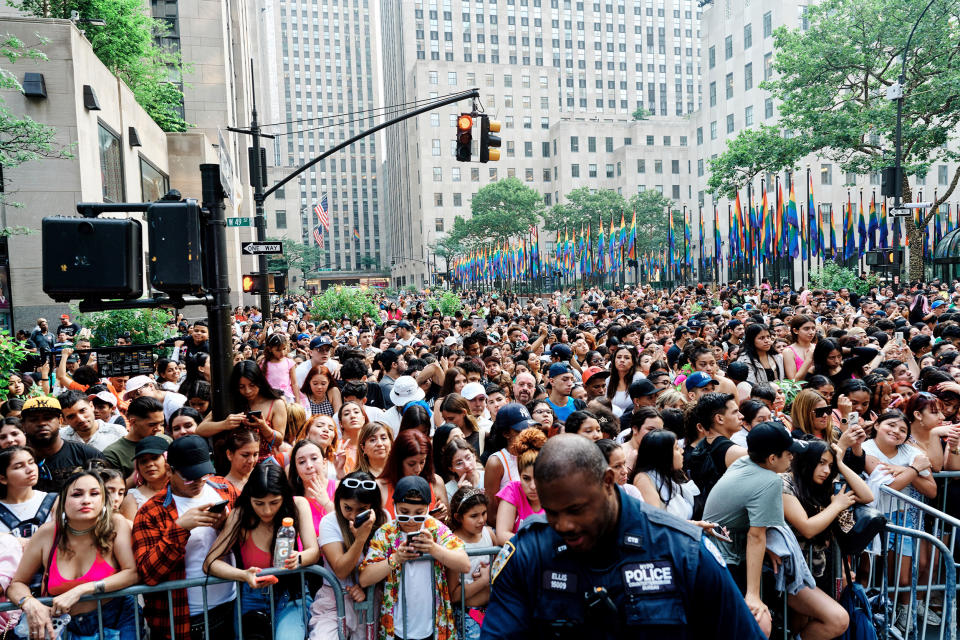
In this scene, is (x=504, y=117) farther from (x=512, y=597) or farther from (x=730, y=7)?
(x=512, y=597)

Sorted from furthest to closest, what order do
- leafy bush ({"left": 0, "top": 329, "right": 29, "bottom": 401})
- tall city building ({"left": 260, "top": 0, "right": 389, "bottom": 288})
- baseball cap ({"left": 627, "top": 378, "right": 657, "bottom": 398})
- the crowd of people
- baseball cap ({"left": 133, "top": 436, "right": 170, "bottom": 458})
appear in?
tall city building ({"left": 260, "top": 0, "right": 389, "bottom": 288}) → leafy bush ({"left": 0, "top": 329, "right": 29, "bottom": 401}) → baseball cap ({"left": 627, "top": 378, "right": 657, "bottom": 398}) → baseball cap ({"left": 133, "top": 436, "right": 170, "bottom": 458}) → the crowd of people

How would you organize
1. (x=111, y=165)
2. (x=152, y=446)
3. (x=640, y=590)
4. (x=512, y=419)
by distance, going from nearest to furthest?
(x=640, y=590) < (x=152, y=446) < (x=512, y=419) < (x=111, y=165)

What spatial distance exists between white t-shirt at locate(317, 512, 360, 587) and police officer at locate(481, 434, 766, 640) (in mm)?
1914

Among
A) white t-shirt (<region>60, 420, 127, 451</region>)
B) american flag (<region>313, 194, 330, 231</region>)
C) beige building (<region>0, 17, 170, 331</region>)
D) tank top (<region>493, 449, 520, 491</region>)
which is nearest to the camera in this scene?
tank top (<region>493, 449, 520, 491</region>)

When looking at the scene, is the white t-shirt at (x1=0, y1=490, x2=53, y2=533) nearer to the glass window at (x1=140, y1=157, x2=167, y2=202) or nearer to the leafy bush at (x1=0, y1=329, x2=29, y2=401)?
the leafy bush at (x1=0, y1=329, x2=29, y2=401)

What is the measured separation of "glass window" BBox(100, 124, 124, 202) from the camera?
20.0 metres

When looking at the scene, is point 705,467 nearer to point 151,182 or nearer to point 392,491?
point 392,491

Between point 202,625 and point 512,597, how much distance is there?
2.55 metres

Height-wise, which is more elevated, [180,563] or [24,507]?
[24,507]

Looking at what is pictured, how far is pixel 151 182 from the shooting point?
26219mm

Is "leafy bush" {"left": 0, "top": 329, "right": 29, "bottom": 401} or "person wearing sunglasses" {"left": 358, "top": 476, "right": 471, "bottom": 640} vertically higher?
"leafy bush" {"left": 0, "top": 329, "right": 29, "bottom": 401}

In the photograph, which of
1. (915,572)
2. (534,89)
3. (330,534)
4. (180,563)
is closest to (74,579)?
(180,563)

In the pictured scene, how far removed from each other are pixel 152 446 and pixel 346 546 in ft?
5.98

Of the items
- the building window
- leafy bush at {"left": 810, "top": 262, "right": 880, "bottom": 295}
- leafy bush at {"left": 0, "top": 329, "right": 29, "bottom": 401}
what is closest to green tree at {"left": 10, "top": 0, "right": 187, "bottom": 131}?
the building window
